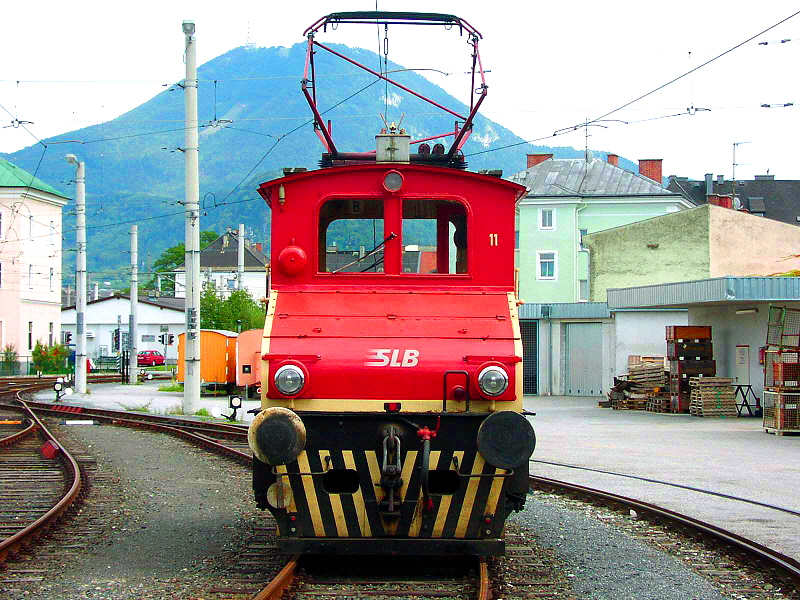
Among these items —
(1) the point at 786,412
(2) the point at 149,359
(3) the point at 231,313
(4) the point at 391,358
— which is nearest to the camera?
(4) the point at 391,358

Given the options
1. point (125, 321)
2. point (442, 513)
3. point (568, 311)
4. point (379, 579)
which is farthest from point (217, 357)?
point (125, 321)

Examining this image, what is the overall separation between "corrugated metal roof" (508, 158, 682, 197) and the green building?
0.06 meters

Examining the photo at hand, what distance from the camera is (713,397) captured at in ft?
88.1

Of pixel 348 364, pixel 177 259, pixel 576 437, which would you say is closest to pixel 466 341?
pixel 348 364

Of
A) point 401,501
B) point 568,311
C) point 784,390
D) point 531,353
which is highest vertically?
point 568,311

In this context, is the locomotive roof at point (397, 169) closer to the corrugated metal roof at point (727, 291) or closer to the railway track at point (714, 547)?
the railway track at point (714, 547)

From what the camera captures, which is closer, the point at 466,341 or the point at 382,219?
the point at 466,341

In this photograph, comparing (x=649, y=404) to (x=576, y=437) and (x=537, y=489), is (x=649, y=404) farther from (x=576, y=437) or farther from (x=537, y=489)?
(x=537, y=489)

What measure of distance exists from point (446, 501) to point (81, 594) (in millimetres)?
2647

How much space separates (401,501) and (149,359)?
232 ft

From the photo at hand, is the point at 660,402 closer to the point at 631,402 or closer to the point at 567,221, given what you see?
the point at 631,402

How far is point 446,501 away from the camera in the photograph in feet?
24.2

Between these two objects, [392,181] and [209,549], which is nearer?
[392,181]

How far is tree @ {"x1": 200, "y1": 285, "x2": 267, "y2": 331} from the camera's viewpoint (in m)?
53.4
